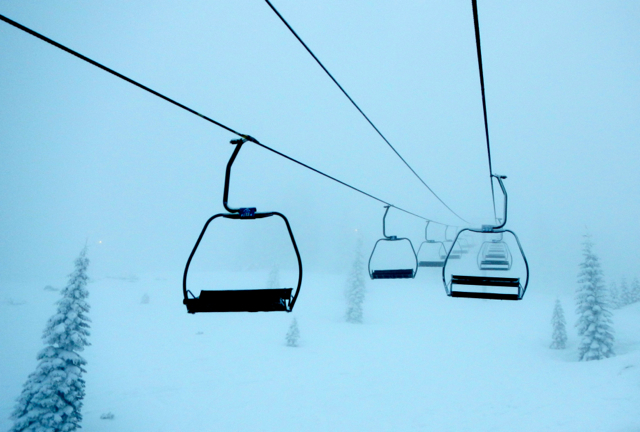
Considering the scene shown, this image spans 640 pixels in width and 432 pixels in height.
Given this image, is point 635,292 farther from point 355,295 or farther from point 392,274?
point 392,274

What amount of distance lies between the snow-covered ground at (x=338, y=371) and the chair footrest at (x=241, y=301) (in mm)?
17978

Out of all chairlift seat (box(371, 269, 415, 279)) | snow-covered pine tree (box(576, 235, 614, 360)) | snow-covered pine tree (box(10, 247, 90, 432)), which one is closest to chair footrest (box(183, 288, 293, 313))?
chairlift seat (box(371, 269, 415, 279))

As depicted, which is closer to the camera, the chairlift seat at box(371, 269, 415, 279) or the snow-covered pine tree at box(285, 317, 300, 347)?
the chairlift seat at box(371, 269, 415, 279)

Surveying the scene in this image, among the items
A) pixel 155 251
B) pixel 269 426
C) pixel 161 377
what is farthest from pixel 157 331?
pixel 155 251

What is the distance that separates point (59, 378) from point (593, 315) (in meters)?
39.0

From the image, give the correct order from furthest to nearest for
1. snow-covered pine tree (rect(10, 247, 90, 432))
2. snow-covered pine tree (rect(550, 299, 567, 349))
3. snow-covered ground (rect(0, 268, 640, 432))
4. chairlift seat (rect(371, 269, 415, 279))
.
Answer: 1. snow-covered pine tree (rect(550, 299, 567, 349))
2. snow-covered ground (rect(0, 268, 640, 432))
3. snow-covered pine tree (rect(10, 247, 90, 432))
4. chairlift seat (rect(371, 269, 415, 279))

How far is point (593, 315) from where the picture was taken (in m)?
29.4

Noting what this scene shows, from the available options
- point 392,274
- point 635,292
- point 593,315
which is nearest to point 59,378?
point 392,274

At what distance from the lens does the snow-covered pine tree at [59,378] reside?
54.5 feet

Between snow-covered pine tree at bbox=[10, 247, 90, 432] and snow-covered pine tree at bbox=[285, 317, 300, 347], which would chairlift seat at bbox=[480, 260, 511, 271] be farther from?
snow-covered pine tree at bbox=[285, 317, 300, 347]

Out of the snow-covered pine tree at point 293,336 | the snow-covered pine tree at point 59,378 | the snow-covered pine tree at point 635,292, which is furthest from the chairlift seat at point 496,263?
the snow-covered pine tree at point 635,292

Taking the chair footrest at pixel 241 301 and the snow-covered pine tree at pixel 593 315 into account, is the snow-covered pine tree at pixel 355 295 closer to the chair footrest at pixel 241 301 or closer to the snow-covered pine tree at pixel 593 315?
the snow-covered pine tree at pixel 593 315

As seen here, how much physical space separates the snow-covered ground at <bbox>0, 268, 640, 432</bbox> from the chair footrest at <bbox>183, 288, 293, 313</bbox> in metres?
18.0

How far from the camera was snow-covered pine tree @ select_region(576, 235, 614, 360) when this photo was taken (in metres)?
28.1
